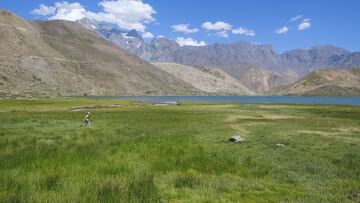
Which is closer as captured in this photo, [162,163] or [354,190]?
[354,190]

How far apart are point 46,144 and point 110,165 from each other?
9405 millimetres

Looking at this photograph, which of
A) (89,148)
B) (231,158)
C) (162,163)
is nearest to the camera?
(162,163)

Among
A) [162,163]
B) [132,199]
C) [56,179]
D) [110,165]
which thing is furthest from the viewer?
[162,163]

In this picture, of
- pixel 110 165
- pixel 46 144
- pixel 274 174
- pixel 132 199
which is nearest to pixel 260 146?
pixel 274 174

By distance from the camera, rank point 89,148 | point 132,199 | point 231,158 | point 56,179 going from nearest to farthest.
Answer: point 132,199, point 56,179, point 231,158, point 89,148

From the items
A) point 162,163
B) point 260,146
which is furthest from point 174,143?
point 162,163

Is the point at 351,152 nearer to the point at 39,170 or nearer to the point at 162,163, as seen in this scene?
the point at 162,163

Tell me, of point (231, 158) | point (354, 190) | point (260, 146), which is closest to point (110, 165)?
point (231, 158)

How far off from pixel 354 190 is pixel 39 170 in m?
13.7

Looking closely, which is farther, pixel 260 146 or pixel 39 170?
pixel 260 146

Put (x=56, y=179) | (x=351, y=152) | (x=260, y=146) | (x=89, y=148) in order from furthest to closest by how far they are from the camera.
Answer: (x=260, y=146) → (x=351, y=152) → (x=89, y=148) → (x=56, y=179)

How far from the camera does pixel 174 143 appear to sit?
1092 inches

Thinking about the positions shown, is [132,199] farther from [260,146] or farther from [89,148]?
[260,146]

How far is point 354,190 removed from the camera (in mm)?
14672
